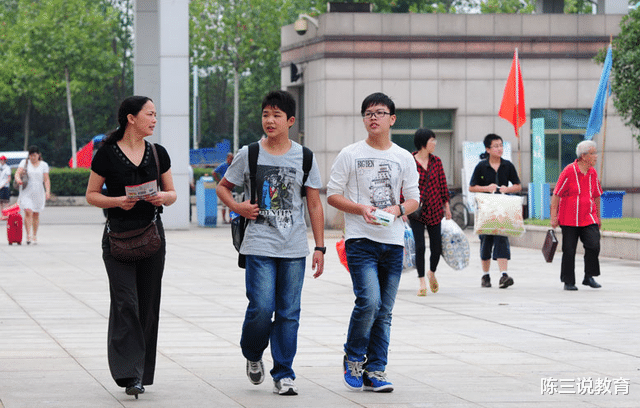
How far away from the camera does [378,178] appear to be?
7043mm

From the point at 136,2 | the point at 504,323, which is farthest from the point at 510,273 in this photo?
the point at 136,2

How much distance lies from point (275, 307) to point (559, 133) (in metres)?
20.4

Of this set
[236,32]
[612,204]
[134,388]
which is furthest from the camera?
[236,32]

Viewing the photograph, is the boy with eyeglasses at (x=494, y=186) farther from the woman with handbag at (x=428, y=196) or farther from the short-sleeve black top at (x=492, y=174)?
the woman with handbag at (x=428, y=196)

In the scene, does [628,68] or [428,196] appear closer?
[428,196]

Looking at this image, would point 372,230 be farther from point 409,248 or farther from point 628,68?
point 628,68

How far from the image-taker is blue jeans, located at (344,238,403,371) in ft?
22.5

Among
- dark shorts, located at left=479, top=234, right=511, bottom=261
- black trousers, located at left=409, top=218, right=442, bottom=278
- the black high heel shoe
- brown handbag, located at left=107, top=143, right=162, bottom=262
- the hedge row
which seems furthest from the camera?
the hedge row

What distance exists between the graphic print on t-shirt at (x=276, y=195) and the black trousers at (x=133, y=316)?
2.07ft

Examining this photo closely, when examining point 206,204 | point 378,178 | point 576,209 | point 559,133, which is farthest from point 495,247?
point 206,204

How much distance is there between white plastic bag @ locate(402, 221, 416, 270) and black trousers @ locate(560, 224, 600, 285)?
1827mm

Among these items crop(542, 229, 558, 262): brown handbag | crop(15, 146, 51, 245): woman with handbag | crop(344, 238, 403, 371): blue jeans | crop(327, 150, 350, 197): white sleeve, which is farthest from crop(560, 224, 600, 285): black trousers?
crop(15, 146, 51, 245): woman with handbag

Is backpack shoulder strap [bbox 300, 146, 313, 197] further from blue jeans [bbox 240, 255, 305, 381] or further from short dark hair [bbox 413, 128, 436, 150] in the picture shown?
short dark hair [bbox 413, 128, 436, 150]

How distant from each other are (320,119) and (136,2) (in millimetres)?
4846
